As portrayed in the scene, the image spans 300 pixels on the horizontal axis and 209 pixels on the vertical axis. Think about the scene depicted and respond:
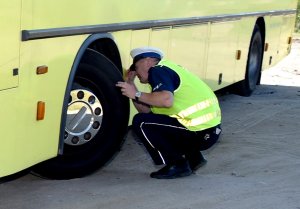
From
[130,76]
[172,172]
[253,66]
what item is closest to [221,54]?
[253,66]

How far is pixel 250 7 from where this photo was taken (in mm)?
9719

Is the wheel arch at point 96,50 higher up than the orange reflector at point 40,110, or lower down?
higher up

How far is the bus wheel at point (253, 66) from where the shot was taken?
34.2 feet

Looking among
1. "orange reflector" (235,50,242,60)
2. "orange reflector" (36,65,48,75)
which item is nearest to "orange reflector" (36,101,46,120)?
"orange reflector" (36,65,48,75)

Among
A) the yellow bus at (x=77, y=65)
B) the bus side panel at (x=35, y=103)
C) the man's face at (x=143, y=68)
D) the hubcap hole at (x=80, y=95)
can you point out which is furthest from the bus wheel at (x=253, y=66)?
the bus side panel at (x=35, y=103)

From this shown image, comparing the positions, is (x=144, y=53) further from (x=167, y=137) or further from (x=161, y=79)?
(x=167, y=137)

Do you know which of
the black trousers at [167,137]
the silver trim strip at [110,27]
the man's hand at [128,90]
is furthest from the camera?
the black trousers at [167,137]

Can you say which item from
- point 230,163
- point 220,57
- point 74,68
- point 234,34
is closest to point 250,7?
point 234,34

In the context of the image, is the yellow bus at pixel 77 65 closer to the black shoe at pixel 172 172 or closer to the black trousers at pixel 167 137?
the black trousers at pixel 167 137

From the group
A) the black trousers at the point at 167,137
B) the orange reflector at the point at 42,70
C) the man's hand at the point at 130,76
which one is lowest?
the black trousers at the point at 167,137

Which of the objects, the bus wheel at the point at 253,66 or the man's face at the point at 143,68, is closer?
the man's face at the point at 143,68

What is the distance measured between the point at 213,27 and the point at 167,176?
103 inches

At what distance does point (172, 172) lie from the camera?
6.10 m

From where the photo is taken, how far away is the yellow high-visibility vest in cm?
591
